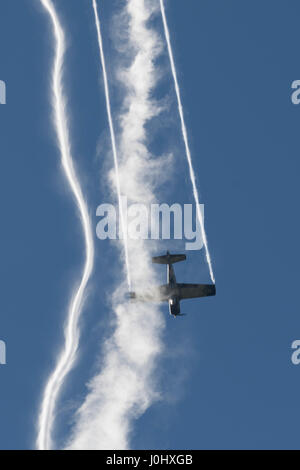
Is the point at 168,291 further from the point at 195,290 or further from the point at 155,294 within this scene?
the point at 195,290

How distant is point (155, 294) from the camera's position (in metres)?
86.8

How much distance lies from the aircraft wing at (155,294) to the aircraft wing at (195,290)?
2470mm

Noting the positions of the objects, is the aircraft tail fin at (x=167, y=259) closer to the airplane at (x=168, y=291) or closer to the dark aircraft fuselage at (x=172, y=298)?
the airplane at (x=168, y=291)

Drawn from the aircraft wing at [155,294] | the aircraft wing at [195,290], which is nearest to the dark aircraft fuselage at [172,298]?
the aircraft wing at [155,294]

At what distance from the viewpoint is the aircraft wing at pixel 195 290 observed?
89.0 metres

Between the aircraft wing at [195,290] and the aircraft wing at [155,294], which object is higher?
the aircraft wing at [195,290]

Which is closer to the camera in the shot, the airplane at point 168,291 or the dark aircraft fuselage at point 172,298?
the dark aircraft fuselage at point 172,298

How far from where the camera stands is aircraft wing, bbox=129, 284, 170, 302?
8625cm

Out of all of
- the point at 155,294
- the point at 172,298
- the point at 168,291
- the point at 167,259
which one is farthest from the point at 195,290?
the point at 167,259

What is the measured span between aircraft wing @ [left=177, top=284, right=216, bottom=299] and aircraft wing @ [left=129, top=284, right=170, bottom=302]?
2470 mm

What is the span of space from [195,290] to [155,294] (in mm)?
6819
